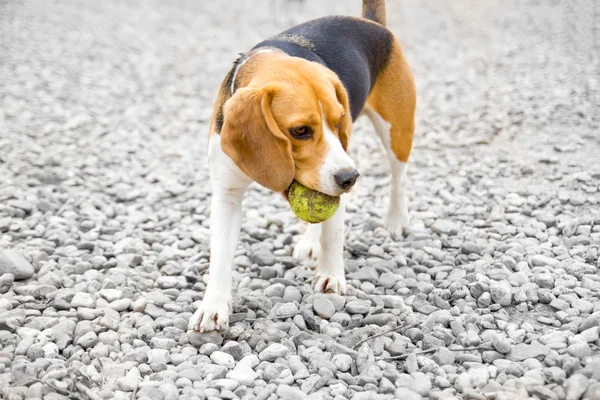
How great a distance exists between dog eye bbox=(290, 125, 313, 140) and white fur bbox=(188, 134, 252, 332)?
446mm

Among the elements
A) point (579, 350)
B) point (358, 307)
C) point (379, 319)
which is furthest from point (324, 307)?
point (579, 350)

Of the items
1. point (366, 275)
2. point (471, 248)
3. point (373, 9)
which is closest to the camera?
point (366, 275)

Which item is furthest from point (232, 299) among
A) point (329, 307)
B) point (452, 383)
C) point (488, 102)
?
point (488, 102)

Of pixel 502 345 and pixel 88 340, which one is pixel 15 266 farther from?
pixel 502 345

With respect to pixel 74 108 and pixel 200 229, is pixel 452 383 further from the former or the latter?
pixel 74 108

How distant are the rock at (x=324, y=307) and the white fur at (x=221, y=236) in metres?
0.53

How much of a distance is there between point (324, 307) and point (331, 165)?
965 millimetres

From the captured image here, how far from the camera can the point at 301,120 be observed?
3307 mm

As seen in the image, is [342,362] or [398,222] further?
[398,222]

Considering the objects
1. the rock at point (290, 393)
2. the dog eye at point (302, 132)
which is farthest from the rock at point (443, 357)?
the dog eye at point (302, 132)

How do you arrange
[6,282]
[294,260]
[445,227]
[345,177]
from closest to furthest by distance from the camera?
[345,177], [6,282], [294,260], [445,227]

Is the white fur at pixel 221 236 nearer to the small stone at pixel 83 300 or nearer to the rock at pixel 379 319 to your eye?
the small stone at pixel 83 300

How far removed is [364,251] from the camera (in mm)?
4707

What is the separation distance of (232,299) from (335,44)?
183 cm
